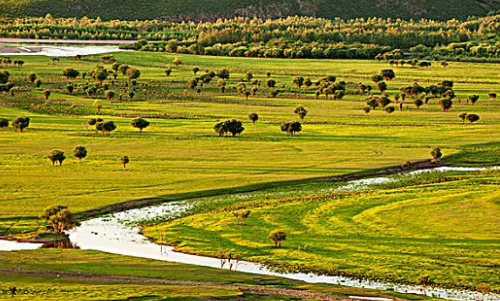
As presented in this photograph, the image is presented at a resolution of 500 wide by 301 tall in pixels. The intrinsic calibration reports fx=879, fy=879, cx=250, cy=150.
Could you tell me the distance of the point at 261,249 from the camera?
52625 millimetres

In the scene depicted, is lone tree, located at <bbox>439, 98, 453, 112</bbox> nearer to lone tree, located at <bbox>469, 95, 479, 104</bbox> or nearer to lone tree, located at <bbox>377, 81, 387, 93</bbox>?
lone tree, located at <bbox>469, 95, 479, 104</bbox>

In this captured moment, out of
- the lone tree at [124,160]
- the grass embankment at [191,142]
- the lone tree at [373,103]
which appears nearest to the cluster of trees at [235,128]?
the grass embankment at [191,142]

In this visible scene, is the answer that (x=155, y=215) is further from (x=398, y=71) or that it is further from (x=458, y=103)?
(x=398, y=71)

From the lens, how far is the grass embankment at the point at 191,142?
68938 mm

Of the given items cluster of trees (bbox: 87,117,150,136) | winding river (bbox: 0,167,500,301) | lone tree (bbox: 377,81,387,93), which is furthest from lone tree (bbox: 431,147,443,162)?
lone tree (bbox: 377,81,387,93)

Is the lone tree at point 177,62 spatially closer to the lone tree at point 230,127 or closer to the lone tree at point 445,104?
the lone tree at point 445,104

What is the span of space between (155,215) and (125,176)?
37.9 feet

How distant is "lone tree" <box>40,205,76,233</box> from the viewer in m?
56.3

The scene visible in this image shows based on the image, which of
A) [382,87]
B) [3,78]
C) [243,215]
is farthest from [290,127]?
[3,78]

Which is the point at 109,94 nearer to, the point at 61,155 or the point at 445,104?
the point at 445,104

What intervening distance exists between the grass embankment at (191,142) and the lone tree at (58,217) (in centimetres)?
114

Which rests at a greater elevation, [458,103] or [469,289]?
[458,103]

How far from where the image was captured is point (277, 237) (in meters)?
52.6

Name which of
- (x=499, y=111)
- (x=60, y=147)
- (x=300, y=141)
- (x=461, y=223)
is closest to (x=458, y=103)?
(x=499, y=111)
